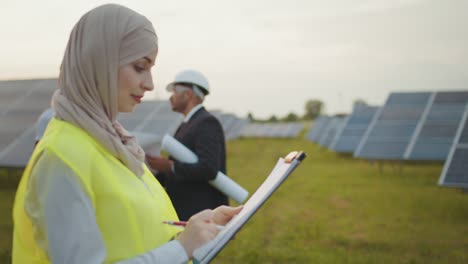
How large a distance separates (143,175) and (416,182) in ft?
42.4

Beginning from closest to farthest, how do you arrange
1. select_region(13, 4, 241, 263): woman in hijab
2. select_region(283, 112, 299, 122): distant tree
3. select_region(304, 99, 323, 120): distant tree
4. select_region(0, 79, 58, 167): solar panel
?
select_region(13, 4, 241, 263): woman in hijab < select_region(0, 79, 58, 167): solar panel < select_region(283, 112, 299, 122): distant tree < select_region(304, 99, 323, 120): distant tree

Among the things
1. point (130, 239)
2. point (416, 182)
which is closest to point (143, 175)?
point (130, 239)

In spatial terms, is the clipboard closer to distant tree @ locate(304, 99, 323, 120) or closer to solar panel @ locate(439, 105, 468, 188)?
solar panel @ locate(439, 105, 468, 188)

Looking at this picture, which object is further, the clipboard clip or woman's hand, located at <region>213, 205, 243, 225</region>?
woman's hand, located at <region>213, 205, 243, 225</region>

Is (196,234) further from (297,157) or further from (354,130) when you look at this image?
(354,130)

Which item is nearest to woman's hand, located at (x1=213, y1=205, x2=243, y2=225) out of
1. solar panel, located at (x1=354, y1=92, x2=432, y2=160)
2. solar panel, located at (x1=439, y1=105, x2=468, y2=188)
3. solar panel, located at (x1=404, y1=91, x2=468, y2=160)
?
solar panel, located at (x1=439, y1=105, x2=468, y2=188)

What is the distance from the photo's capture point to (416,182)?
13.2 m

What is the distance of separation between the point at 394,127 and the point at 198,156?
509 inches

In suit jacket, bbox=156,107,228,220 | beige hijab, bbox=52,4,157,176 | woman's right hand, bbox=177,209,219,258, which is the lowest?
suit jacket, bbox=156,107,228,220

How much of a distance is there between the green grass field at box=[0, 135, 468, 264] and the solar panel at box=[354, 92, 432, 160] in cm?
122

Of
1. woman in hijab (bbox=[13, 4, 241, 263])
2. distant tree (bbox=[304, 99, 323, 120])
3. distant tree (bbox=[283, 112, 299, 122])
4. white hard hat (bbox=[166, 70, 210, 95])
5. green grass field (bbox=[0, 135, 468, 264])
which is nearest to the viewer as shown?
woman in hijab (bbox=[13, 4, 241, 263])

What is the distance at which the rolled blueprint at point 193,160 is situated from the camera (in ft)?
13.0

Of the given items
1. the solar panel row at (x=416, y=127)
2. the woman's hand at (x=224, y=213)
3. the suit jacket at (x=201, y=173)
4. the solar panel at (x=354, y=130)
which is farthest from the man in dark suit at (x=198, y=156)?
the solar panel at (x=354, y=130)

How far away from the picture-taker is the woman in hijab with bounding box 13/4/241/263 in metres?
1.23
